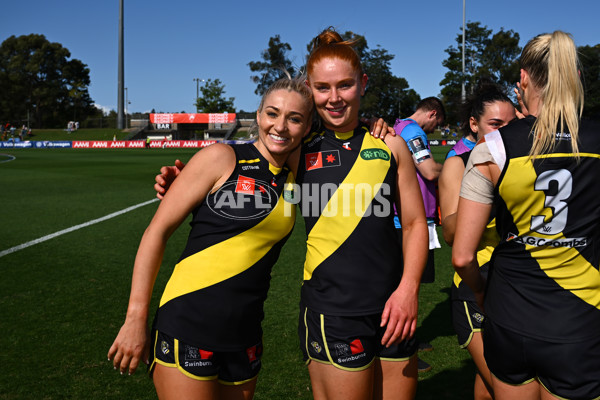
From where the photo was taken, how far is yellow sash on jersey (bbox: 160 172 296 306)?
7.59 feet

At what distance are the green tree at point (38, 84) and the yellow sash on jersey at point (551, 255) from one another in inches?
3526

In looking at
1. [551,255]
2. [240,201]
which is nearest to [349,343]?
[240,201]

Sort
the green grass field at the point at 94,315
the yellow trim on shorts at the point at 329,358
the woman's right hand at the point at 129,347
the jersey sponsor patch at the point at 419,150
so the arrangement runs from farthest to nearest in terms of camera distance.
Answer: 1. the jersey sponsor patch at the point at 419,150
2. the green grass field at the point at 94,315
3. the yellow trim on shorts at the point at 329,358
4. the woman's right hand at the point at 129,347

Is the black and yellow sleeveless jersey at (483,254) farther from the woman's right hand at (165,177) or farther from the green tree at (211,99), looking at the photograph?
the green tree at (211,99)

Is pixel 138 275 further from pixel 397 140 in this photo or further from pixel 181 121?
pixel 181 121

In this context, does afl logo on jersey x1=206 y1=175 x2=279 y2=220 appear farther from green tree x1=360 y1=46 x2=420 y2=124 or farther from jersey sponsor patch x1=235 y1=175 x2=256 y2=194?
green tree x1=360 y1=46 x2=420 y2=124

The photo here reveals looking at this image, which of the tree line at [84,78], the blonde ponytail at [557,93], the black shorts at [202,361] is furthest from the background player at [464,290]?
the tree line at [84,78]

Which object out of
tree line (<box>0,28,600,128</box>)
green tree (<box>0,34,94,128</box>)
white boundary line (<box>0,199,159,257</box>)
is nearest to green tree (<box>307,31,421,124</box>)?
tree line (<box>0,28,600,128</box>)

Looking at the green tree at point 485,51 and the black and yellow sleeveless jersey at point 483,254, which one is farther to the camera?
the green tree at point 485,51

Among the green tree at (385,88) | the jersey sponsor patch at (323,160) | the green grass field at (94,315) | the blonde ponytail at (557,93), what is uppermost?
the green tree at (385,88)

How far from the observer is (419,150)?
4.70m

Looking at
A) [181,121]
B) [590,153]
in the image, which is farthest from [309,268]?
[181,121]

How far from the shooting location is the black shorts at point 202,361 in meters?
2.20

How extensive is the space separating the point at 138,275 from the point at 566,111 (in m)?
1.90
